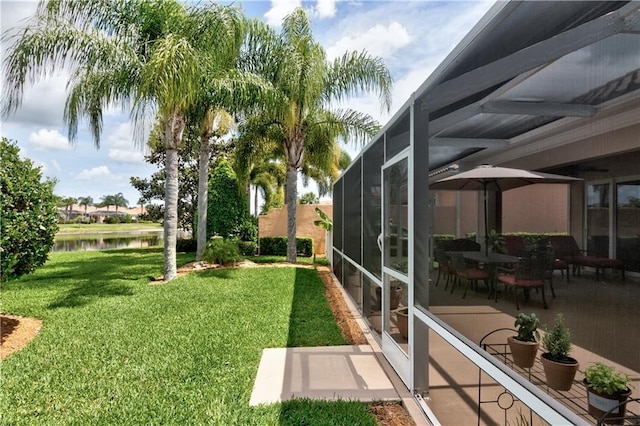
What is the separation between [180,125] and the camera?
9258mm

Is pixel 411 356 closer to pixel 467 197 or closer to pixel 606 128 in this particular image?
pixel 606 128

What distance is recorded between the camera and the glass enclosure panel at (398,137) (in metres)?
3.46

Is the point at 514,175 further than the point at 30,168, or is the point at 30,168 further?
the point at 30,168

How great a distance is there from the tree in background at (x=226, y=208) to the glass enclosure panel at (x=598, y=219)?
13538mm

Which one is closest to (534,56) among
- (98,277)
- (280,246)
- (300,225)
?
(98,277)

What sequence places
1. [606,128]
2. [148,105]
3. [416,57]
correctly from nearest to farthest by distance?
1. [606,128]
2. [416,57]
3. [148,105]

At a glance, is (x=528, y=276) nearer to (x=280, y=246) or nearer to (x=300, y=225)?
(x=280, y=246)

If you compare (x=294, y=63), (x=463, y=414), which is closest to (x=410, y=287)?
(x=463, y=414)

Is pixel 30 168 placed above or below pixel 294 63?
below

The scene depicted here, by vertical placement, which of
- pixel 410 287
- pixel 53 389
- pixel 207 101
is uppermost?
pixel 207 101

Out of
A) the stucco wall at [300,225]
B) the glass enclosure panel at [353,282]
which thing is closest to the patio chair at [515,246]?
the glass enclosure panel at [353,282]

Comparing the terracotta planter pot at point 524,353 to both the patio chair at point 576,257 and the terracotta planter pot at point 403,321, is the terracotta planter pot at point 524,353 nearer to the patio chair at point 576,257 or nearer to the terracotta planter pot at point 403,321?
the patio chair at point 576,257

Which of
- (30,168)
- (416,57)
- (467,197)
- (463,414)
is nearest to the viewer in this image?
(463,414)

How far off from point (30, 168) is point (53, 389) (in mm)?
3644
